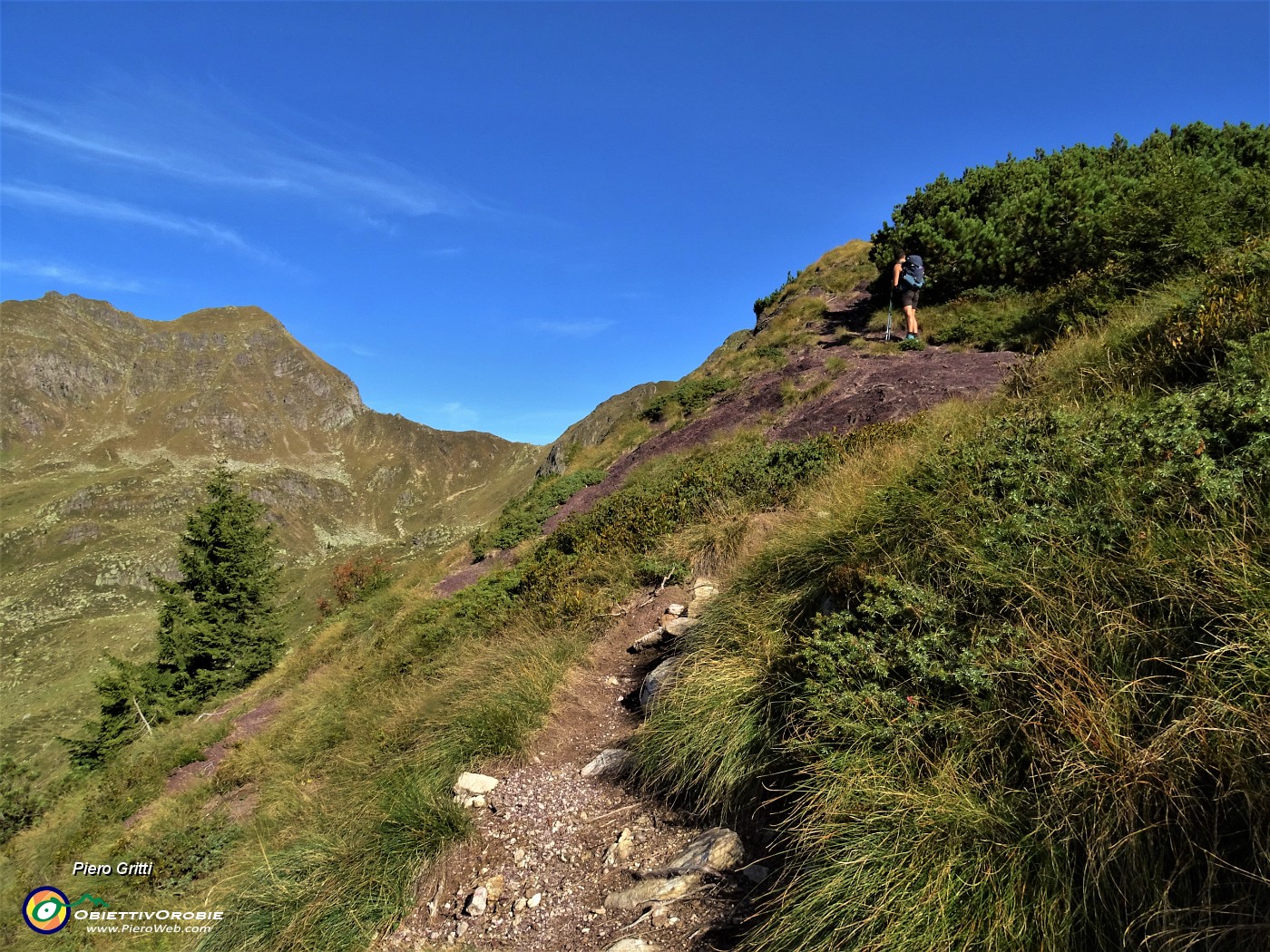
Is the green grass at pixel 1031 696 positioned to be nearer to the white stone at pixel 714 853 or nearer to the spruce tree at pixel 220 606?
the white stone at pixel 714 853

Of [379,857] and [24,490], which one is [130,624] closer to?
[24,490]

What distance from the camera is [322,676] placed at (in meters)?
14.5

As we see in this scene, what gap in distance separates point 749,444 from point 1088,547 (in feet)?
30.9

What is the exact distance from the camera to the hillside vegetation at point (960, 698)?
199cm

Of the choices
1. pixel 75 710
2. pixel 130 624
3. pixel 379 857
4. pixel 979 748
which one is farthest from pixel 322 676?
pixel 130 624

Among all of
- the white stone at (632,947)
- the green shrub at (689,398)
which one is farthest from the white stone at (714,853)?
the green shrub at (689,398)

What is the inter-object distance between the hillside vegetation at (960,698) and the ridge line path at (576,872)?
19 cm

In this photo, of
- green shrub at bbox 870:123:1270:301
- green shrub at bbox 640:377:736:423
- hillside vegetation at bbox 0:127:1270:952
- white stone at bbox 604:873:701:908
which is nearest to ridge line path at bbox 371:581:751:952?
white stone at bbox 604:873:701:908

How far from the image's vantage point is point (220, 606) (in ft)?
92.4

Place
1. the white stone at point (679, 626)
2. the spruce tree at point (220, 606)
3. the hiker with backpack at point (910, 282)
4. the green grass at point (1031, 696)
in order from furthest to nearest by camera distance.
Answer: the spruce tree at point (220, 606) < the hiker with backpack at point (910, 282) < the white stone at point (679, 626) < the green grass at point (1031, 696)

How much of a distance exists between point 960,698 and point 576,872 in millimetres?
2615

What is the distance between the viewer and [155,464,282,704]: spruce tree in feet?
85.8

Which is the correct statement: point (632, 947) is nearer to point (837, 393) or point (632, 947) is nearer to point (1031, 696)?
point (1031, 696)

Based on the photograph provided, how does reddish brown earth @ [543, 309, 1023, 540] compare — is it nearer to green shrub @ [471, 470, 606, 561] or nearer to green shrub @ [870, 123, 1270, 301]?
green shrub @ [471, 470, 606, 561]
